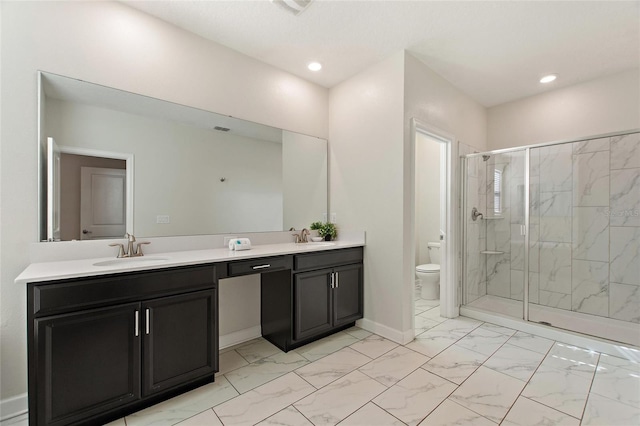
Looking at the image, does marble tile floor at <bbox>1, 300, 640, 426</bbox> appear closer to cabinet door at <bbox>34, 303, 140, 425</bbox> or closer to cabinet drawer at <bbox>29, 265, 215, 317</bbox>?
cabinet door at <bbox>34, 303, 140, 425</bbox>

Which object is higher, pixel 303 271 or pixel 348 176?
pixel 348 176

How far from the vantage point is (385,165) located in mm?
2699

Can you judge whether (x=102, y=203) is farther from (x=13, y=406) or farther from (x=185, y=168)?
(x=13, y=406)

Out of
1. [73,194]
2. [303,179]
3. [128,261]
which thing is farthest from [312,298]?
[73,194]

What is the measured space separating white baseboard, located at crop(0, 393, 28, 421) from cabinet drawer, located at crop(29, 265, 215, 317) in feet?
2.58

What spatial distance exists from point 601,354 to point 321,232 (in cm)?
269

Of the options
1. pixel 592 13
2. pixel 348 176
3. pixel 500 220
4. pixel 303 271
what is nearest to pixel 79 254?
pixel 303 271

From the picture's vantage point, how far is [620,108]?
2.93 m

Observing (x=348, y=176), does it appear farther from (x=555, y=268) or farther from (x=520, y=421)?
(x=555, y=268)

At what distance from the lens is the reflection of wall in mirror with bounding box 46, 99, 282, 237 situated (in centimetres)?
193

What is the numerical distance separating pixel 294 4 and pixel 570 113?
341cm

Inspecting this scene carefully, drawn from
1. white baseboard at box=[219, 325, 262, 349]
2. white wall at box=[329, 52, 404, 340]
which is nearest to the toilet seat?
white wall at box=[329, 52, 404, 340]

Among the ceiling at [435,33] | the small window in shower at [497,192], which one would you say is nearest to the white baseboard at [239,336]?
the ceiling at [435,33]

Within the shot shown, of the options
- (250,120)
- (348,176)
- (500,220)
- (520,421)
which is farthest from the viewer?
(500,220)
